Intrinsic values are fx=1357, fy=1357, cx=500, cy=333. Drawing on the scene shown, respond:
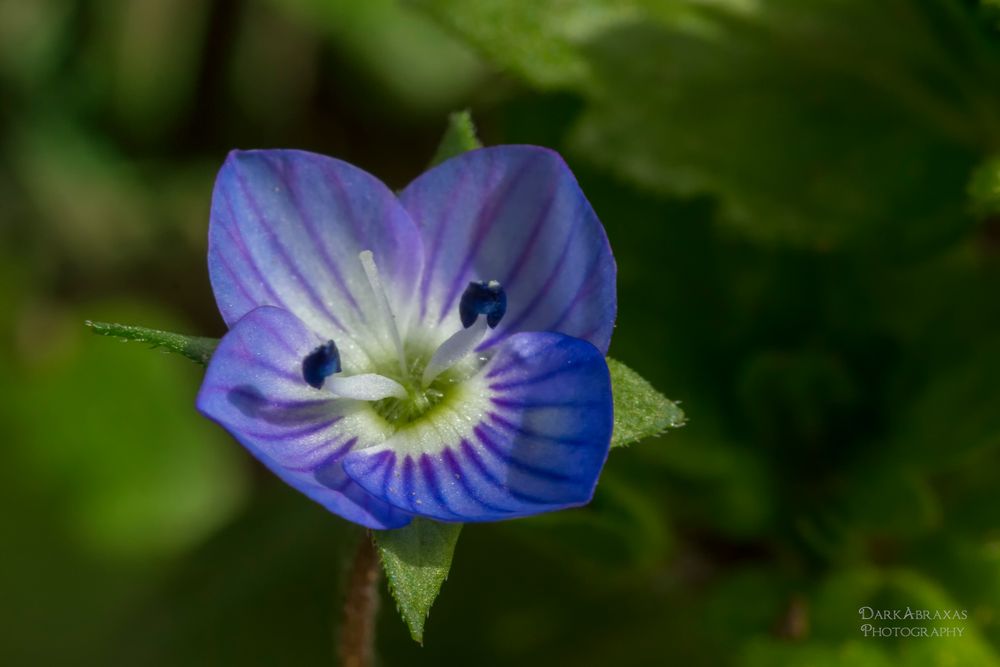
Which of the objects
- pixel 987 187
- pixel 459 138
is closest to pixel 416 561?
pixel 459 138

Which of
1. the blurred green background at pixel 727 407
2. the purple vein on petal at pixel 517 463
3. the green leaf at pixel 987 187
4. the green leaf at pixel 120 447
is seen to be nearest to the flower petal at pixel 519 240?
the purple vein on petal at pixel 517 463

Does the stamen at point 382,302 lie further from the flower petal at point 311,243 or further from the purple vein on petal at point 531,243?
the purple vein on petal at point 531,243

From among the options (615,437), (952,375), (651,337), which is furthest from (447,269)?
(952,375)

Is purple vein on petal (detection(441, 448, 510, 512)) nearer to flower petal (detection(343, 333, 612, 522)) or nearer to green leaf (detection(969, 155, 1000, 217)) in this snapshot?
flower petal (detection(343, 333, 612, 522))

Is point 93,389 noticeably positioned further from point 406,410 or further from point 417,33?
point 406,410

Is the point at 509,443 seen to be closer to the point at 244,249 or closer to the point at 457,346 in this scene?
the point at 457,346
